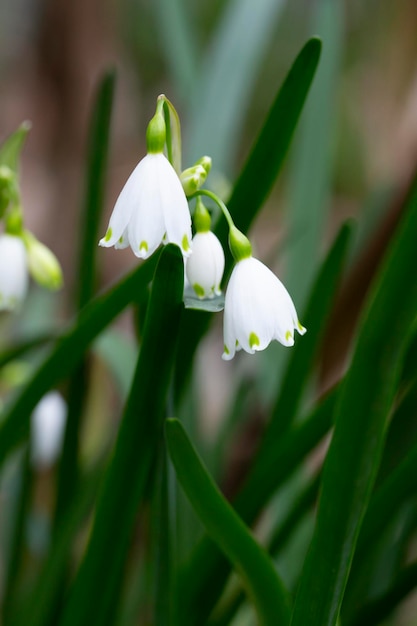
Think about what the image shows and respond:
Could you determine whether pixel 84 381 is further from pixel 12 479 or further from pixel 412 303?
pixel 412 303

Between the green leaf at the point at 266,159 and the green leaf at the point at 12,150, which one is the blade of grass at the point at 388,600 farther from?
the green leaf at the point at 12,150

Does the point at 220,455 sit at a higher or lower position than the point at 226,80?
lower

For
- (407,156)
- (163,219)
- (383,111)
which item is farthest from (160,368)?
(383,111)

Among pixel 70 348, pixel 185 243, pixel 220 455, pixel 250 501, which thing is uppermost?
pixel 185 243

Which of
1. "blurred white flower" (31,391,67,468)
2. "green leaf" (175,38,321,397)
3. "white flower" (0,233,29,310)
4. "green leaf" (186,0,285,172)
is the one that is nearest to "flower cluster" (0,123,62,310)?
"white flower" (0,233,29,310)

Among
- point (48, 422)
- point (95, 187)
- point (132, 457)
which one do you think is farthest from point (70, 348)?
point (48, 422)

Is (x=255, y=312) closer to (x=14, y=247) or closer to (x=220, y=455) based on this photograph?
(x=14, y=247)

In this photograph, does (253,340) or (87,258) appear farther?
(87,258)
